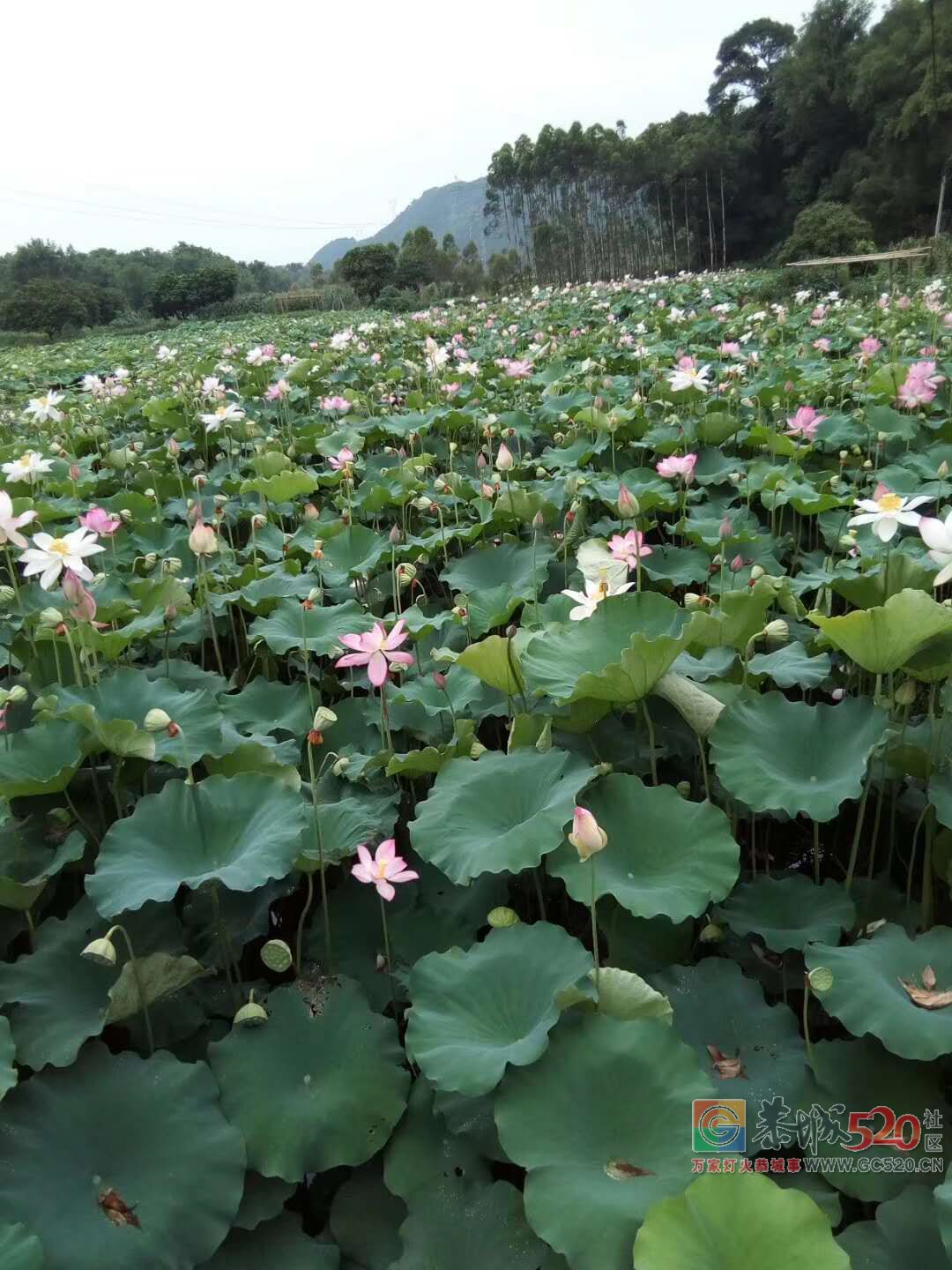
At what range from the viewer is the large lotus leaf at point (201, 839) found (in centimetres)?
102

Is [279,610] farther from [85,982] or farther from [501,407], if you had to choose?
[501,407]

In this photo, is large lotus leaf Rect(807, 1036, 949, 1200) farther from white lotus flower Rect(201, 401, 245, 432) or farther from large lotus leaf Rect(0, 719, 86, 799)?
white lotus flower Rect(201, 401, 245, 432)

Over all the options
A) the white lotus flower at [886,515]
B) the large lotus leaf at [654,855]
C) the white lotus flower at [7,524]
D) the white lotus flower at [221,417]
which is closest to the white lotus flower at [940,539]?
the white lotus flower at [886,515]

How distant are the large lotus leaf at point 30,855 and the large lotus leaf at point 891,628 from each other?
3.53 feet

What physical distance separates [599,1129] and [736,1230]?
0.17 meters

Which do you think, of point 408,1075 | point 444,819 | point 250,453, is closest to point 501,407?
point 250,453

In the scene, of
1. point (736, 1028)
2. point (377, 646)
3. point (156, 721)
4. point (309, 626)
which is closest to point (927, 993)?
point (736, 1028)

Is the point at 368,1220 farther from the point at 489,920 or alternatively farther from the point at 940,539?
the point at 940,539

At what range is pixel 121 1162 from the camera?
0.87 metres

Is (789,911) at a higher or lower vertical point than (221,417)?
lower

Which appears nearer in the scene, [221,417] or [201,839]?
[201,839]

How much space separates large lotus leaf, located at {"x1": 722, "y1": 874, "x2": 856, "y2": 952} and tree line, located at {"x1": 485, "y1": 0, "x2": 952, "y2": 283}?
28722 mm

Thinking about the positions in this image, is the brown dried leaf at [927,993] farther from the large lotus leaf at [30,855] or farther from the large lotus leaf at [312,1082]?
the large lotus leaf at [30,855]

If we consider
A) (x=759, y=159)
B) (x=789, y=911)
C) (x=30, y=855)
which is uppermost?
(x=759, y=159)
